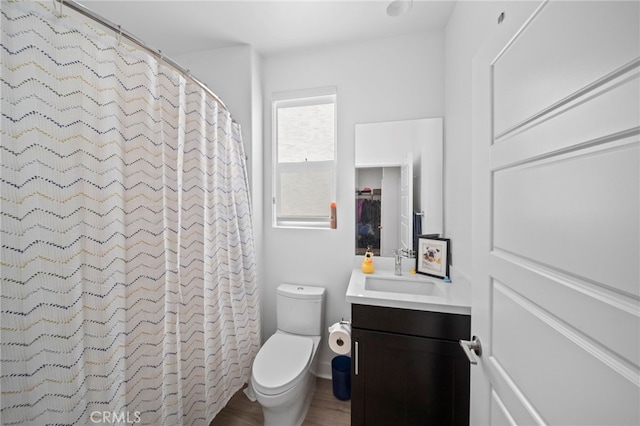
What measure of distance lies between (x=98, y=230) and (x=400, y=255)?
1592 mm

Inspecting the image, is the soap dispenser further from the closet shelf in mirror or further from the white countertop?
the closet shelf in mirror

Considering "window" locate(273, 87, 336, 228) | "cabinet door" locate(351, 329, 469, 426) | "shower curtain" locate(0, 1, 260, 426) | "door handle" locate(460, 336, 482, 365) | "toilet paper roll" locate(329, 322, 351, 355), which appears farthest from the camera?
"window" locate(273, 87, 336, 228)

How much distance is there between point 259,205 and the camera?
194cm

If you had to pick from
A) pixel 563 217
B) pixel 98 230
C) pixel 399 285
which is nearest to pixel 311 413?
pixel 399 285

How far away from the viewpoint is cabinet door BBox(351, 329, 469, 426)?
1.18m

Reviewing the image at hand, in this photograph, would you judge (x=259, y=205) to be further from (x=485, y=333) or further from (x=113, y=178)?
(x=485, y=333)

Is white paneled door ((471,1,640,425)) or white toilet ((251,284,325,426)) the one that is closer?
white paneled door ((471,1,640,425))

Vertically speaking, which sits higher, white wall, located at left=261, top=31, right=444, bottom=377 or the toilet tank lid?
white wall, located at left=261, top=31, right=444, bottom=377

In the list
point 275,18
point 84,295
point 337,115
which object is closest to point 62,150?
point 84,295

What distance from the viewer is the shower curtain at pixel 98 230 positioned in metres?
0.65

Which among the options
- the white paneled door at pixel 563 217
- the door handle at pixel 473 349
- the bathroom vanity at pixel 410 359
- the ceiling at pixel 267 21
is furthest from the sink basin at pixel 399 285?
the ceiling at pixel 267 21

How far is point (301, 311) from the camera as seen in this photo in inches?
68.7

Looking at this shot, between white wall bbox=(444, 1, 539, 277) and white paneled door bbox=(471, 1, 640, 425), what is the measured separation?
1.73ft

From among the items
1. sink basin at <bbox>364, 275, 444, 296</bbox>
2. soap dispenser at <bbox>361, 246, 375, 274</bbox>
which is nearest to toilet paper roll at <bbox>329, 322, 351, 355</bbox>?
sink basin at <bbox>364, 275, 444, 296</bbox>
